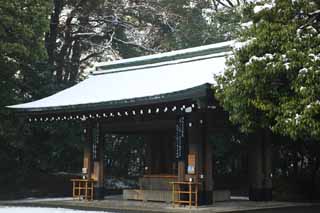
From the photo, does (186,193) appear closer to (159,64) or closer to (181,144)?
(181,144)

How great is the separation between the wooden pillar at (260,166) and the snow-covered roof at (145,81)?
311 cm

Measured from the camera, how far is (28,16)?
20.9 metres

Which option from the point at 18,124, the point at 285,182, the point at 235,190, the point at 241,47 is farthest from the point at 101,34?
the point at 241,47

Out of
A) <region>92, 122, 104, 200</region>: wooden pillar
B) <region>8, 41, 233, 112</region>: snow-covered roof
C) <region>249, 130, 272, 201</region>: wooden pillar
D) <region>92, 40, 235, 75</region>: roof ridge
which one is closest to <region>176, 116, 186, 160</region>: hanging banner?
<region>8, 41, 233, 112</region>: snow-covered roof

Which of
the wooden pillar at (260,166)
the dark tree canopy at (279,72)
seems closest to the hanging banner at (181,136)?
the wooden pillar at (260,166)

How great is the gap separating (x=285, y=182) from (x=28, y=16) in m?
12.8

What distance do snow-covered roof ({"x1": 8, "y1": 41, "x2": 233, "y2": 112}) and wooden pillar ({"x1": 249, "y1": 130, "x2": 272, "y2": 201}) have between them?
311cm

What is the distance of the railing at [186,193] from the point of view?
1505 centimetres

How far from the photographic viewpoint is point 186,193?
1556 cm

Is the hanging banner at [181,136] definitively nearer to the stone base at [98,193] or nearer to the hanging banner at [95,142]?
the hanging banner at [95,142]

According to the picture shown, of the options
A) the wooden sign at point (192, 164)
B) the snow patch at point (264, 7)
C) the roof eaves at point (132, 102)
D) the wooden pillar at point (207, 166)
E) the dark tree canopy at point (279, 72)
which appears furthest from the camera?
the wooden pillar at point (207, 166)

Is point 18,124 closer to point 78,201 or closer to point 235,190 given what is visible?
point 78,201

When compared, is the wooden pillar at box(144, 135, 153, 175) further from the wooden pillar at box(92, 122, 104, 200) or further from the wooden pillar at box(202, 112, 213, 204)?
the wooden pillar at box(202, 112, 213, 204)

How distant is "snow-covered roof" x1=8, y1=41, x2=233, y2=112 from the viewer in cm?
1576
